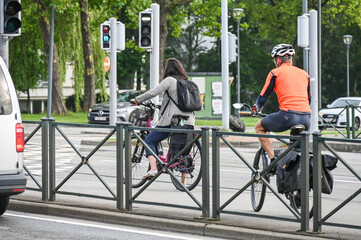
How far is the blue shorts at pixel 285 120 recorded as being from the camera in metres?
8.38

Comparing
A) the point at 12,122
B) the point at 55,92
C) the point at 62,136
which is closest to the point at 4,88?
the point at 12,122

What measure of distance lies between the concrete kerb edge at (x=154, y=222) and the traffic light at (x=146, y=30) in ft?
29.0

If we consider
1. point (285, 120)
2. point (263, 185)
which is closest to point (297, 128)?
point (285, 120)

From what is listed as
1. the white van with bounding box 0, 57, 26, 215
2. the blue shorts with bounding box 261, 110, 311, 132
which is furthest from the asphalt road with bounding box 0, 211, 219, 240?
the blue shorts with bounding box 261, 110, 311, 132

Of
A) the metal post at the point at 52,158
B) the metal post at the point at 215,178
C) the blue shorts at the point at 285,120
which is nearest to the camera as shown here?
the metal post at the point at 215,178

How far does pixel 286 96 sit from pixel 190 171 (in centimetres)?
143

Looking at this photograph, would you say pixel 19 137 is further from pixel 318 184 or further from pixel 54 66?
pixel 54 66

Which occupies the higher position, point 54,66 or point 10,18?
point 54,66

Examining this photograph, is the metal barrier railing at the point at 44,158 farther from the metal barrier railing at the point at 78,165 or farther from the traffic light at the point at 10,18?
the traffic light at the point at 10,18

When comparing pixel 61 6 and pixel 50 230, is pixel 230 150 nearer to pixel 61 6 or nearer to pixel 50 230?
pixel 50 230

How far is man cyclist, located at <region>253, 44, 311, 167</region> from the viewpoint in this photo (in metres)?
8.39

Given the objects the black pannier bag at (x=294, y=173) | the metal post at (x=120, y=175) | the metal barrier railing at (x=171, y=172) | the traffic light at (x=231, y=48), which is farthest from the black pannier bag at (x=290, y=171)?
the traffic light at (x=231, y=48)

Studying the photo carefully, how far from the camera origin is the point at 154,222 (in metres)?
8.20

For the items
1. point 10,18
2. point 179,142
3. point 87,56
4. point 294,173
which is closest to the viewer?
point 294,173
